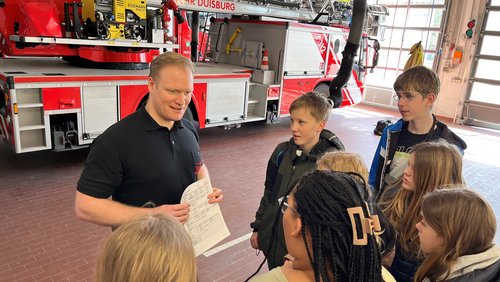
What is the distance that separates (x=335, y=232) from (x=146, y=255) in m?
0.56

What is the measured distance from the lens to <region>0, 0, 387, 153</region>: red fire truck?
5.04m

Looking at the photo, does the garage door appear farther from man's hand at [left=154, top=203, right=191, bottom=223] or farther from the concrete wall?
man's hand at [left=154, top=203, right=191, bottom=223]

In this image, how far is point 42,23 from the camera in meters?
5.08

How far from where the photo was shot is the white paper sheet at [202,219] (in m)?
2.06

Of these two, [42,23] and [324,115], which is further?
[42,23]

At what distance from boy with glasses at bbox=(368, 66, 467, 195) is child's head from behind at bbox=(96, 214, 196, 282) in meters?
2.06

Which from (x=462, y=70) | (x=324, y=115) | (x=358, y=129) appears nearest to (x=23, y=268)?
(x=324, y=115)

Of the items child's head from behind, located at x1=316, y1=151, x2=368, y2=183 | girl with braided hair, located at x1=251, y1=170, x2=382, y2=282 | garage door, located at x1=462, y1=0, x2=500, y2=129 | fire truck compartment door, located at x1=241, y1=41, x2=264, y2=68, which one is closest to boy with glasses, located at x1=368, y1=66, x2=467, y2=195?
child's head from behind, located at x1=316, y1=151, x2=368, y2=183

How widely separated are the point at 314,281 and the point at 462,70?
13.2 meters

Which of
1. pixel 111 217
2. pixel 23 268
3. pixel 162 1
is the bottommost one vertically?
pixel 23 268

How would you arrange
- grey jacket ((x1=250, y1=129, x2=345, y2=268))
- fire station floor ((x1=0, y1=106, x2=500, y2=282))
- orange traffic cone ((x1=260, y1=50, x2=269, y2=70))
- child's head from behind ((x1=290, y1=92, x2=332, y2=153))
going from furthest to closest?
orange traffic cone ((x1=260, y1=50, x2=269, y2=70)) → fire station floor ((x1=0, y1=106, x2=500, y2=282)) → child's head from behind ((x1=290, y1=92, x2=332, y2=153)) → grey jacket ((x1=250, y1=129, x2=345, y2=268))

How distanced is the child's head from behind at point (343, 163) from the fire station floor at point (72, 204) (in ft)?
6.36

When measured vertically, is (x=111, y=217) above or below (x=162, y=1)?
below

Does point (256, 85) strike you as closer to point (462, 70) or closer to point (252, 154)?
point (252, 154)
